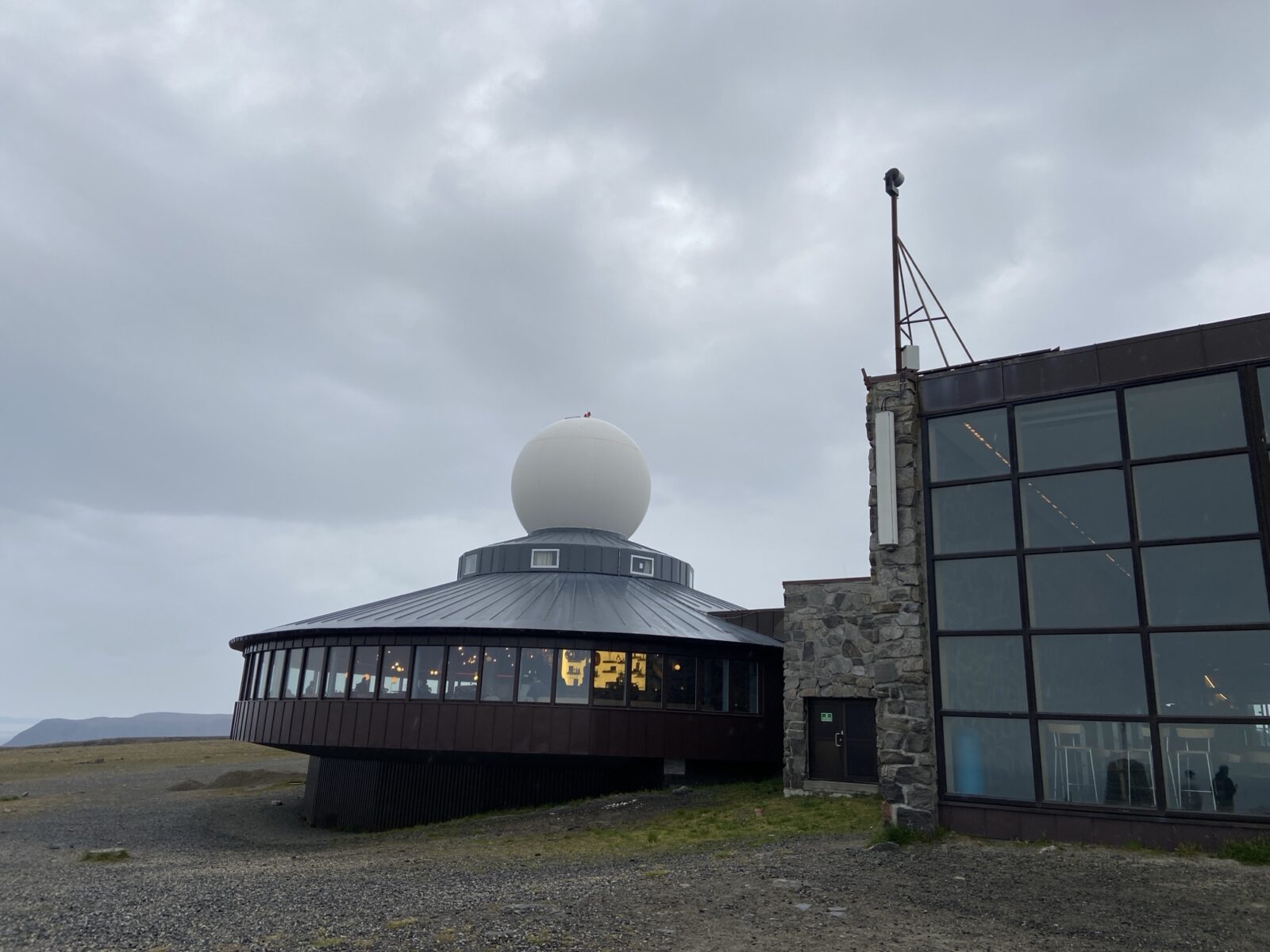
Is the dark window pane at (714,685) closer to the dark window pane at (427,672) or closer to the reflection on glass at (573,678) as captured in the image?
the reflection on glass at (573,678)

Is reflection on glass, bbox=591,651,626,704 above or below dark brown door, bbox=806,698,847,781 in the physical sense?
above

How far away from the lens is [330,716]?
24.9 meters

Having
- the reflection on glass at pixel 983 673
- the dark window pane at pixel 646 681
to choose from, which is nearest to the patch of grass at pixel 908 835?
the reflection on glass at pixel 983 673

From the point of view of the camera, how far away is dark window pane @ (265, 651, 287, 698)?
26938 millimetres

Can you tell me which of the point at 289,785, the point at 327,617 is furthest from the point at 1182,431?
the point at 289,785

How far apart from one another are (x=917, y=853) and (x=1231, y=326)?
9.40 meters

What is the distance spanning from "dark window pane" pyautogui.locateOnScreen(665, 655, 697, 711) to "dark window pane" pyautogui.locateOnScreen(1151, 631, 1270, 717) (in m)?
14.2

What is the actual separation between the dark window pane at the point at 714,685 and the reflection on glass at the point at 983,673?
11.7 m

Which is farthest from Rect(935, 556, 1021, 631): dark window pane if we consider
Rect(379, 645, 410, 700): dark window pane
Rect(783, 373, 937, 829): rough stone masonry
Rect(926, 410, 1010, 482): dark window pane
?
Rect(379, 645, 410, 700): dark window pane

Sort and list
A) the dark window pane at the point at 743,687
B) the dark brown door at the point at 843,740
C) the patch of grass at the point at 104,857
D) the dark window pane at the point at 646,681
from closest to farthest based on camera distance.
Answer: the patch of grass at the point at 104,857
the dark brown door at the point at 843,740
the dark window pane at the point at 646,681
the dark window pane at the point at 743,687

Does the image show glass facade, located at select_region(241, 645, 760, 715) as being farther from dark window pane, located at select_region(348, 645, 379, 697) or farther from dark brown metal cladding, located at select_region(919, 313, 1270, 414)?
dark brown metal cladding, located at select_region(919, 313, 1270, 414)

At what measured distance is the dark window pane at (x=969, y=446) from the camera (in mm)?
15016

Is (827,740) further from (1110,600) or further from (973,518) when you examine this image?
(1110,600)

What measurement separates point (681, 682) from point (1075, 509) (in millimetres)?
13758
